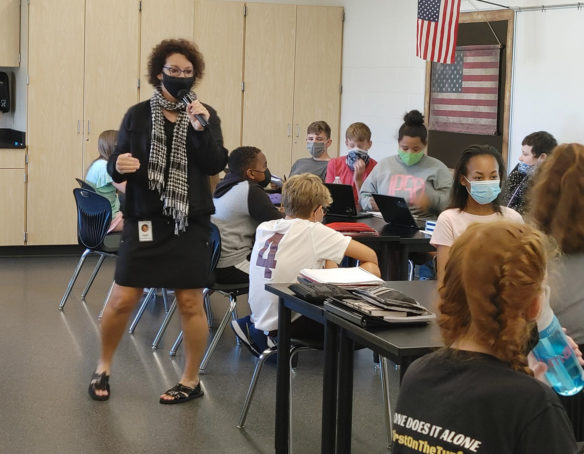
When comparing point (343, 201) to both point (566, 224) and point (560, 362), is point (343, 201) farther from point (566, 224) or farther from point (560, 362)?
point (560, 362)

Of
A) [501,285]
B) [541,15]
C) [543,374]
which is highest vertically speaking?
[541,15]

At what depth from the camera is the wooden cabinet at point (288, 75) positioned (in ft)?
28.2

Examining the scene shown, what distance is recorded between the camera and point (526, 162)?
6070 mm

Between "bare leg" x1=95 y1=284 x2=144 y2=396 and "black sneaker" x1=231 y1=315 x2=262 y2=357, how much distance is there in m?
0.49

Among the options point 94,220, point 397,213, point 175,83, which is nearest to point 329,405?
point 175,83

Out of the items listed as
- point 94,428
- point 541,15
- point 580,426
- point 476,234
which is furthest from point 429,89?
point 476,234

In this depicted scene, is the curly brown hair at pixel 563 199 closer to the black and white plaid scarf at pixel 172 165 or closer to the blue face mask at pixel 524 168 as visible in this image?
the black and white plaid scarf at pixel 172 165

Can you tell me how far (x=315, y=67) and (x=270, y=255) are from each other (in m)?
5.17

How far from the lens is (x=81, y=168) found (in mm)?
8156

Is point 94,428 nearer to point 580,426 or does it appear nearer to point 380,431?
point 380,431

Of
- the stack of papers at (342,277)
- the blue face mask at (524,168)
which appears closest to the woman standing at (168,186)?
the stack of papers at (342,277)

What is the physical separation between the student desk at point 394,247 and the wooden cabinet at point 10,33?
4.56 meters

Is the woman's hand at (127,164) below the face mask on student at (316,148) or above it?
below

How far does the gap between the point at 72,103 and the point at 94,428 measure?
481cm
